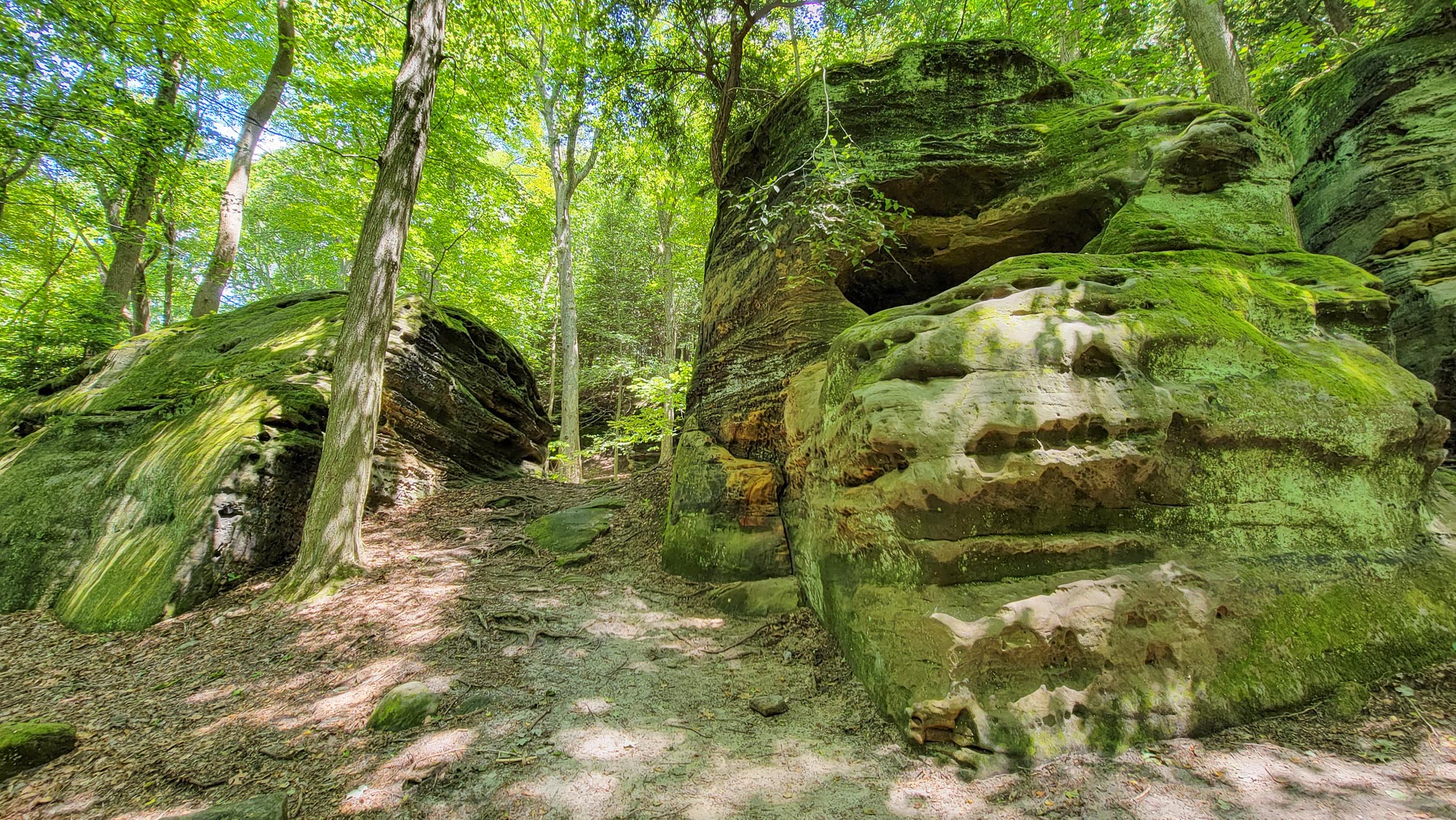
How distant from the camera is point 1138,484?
9.81 ft

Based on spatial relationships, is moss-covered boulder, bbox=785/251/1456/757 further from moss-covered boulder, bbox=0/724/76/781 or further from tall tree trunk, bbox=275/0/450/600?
tall tree trunk, bbox=275/0/450/600

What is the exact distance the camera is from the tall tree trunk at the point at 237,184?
32.2 ft

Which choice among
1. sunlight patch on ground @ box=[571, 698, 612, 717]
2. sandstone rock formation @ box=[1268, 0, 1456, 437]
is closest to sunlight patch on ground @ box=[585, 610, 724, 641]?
sunlight patch on ground @ box=[571, 698, 612, 717]

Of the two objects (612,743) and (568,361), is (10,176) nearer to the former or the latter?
(568,361)

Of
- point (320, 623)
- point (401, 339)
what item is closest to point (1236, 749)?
point (320, 623)

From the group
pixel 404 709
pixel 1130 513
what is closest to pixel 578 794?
pixel 404 709

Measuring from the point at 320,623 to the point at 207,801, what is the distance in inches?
91.5

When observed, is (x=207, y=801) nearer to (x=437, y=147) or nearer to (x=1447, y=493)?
(x=1447, y=493)

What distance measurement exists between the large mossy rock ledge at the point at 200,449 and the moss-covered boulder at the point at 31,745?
2.24 metres

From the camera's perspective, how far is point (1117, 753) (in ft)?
7.80

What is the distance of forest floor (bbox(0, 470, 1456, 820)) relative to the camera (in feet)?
7.25

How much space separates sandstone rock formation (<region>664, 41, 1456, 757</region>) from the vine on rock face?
114cm

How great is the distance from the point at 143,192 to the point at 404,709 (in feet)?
37.1

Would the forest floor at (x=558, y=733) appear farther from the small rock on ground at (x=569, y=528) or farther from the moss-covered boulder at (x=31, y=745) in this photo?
the small rock on ground at (x=569, y=528)
